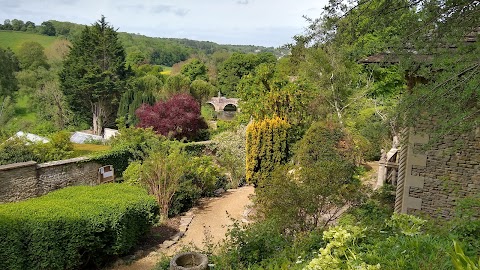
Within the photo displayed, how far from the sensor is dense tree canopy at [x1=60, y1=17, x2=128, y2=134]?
29359 mm

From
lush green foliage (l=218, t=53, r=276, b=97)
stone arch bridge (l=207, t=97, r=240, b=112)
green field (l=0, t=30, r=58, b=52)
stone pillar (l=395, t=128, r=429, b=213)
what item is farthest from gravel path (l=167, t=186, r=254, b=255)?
green field (l=0, t=30, r=58, b=52)

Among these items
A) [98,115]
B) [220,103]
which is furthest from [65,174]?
[220,103]

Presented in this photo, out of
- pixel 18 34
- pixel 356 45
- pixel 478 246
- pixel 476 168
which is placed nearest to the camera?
pixel 478 246

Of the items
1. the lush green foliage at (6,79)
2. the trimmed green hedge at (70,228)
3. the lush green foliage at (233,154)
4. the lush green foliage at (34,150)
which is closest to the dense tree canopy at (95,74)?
the lush green foliage at (6,79)

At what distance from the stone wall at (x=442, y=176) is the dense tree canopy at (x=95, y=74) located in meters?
27.2

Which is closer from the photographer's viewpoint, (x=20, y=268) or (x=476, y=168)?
(x=476, y=168)

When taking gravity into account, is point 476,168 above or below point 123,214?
above

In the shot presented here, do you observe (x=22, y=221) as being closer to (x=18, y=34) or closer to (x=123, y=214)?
(x=123, y=214)

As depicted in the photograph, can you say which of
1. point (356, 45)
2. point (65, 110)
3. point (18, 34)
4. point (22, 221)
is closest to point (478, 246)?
point (356, 45)

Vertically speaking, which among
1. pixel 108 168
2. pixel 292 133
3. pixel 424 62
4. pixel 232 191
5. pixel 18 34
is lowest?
pixel 232 191

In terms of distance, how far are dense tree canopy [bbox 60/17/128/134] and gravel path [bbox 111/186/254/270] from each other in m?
20.3

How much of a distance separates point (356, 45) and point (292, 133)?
7728mm

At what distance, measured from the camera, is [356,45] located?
5375 mm

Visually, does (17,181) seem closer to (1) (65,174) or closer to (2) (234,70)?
(1) (65,174)
